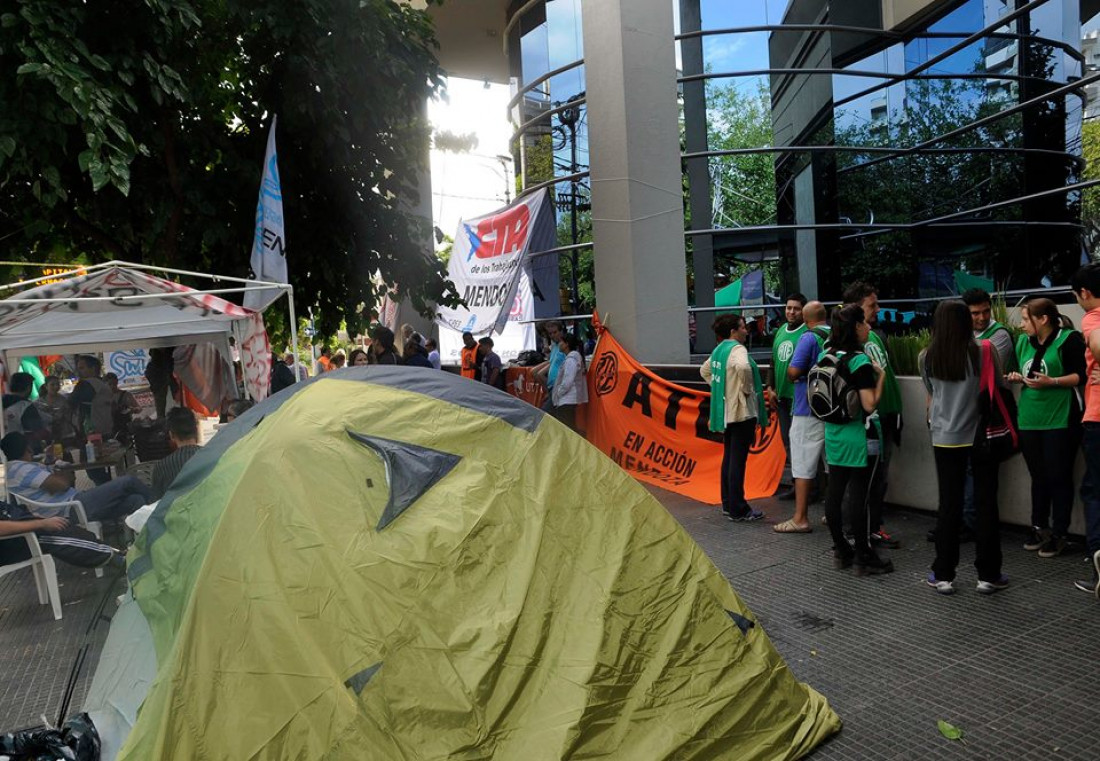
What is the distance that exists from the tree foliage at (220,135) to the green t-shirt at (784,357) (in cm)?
452

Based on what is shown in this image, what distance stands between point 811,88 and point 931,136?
6.61ft

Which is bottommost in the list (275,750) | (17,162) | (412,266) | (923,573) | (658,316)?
(923,573)

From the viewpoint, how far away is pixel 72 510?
21.1 feet

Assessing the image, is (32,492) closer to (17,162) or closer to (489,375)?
(17,162)

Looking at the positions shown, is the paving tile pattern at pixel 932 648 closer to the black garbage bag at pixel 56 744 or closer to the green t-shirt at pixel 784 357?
the green t-shirt at pixel 784 357

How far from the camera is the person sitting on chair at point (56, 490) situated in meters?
6.21

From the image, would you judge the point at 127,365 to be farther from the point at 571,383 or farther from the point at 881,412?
the point at 881,412

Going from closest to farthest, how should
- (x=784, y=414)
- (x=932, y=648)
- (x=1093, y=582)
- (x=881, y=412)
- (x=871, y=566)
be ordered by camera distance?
(x=932, y=648) < (x=1093, y=582) < (x=871, y=566) < (x=881, y=412) < (x=784, y=414)

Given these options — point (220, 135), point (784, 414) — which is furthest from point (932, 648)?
point (220, 135)

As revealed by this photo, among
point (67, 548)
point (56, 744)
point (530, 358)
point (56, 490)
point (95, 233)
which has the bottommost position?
point (56, 744)

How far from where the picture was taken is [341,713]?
2.82 meters

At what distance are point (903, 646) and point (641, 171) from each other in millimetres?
6269

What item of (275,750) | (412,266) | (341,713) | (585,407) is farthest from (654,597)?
(412,266)

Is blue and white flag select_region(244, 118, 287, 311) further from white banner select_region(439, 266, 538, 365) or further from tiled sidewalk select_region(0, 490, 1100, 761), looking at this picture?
white banner select_region(439, 266, 538, 365)
